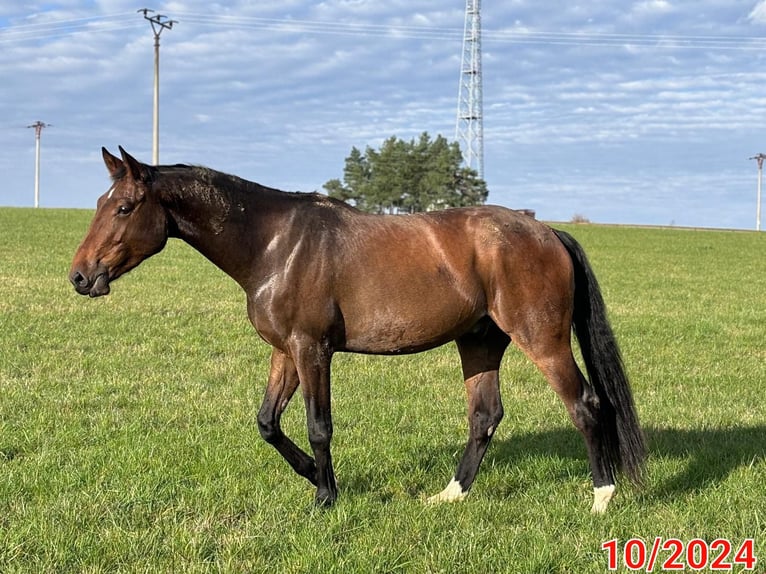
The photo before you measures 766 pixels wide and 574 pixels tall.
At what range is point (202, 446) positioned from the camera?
20.6 ft

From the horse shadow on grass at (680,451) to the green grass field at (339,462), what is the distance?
24mm

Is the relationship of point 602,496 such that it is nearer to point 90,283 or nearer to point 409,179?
point 90,283

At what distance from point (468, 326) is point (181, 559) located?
2490 millimetres

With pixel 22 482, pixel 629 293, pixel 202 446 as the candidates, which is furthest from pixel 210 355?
pixel 629 293

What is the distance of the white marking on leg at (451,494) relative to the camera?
17.6 ft

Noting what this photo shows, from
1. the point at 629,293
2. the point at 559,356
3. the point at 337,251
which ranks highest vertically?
the point at 337,251

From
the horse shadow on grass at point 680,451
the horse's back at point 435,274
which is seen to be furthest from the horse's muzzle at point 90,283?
the horse shadow on grass at point 680,451

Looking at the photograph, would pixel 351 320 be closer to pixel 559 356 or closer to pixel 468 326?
pixel 468 326

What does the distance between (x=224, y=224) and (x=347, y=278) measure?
92cm

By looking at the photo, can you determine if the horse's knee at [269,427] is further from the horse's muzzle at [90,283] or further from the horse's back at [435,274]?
the horse's muzzle at [90,283]

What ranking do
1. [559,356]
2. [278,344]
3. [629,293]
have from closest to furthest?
[278,344], [559,356], [629,293]

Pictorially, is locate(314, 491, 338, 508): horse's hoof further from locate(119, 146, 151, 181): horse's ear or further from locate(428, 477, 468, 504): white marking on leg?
locate(119, 146, 151, 181): horse's ear

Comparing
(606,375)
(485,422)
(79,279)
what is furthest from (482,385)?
(79,279)

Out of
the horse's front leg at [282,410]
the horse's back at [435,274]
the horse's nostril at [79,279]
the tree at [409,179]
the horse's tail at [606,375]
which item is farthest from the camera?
the tree at [409,179]
